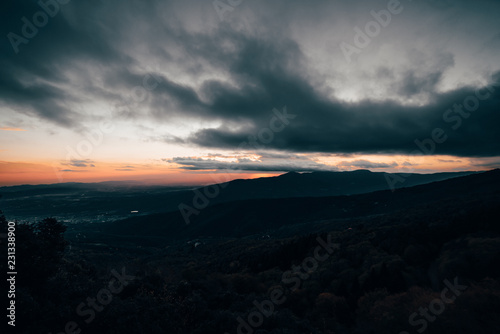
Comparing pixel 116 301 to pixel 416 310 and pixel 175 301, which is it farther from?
pixel 416 310

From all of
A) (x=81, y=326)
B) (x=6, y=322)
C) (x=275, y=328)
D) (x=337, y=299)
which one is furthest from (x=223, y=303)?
(x=337, y=299)

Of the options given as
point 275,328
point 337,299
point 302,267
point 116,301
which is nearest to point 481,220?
point 302,267

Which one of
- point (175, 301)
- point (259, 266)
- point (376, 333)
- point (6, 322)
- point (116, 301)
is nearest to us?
point (6, 322)

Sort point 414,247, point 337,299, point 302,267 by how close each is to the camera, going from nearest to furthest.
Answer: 1. point 337,299
2. point 414,247
3. point 302,267

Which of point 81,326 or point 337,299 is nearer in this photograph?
point 81,326

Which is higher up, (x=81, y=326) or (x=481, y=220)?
(x=81, y=326)

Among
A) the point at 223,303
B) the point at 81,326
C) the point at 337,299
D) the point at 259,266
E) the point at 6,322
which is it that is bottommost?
the point at 259,266

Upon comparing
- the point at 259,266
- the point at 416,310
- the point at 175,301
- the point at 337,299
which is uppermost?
the point at 175,301

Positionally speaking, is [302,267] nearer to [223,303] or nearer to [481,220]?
[223,303]

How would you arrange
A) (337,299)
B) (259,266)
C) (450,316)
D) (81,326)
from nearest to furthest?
(81,326), (450,316), (337,299), (259,266)
